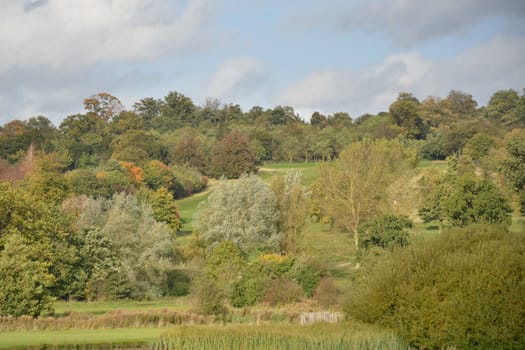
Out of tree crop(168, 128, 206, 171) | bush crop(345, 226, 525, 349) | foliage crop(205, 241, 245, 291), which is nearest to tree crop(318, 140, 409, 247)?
foliage crop(205, 241, 245, 291)

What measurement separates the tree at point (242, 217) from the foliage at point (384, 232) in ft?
25.0

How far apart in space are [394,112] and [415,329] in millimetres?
103351

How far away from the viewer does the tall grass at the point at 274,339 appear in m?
28.7

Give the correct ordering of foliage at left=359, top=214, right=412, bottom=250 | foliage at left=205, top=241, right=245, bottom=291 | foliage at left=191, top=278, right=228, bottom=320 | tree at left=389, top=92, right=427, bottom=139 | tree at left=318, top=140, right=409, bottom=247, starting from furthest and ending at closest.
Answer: tree at left=389, top=92, right=427, bottom=139, tree at left=318, top=140, right=409, bottom=247, foliage at left=359, top=214, right=412, bottom=250, foliage at left=205, top=241, right=245, bottom=291, foliage at left=191, top=278, right=228, bottom=320

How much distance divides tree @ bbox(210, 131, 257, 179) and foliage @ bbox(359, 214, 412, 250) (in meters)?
57.0

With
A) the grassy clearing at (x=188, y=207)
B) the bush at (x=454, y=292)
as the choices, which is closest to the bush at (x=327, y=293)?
the bush at (x=454, y=292)

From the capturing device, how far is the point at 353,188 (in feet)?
226

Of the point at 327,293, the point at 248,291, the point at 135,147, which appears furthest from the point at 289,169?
the point at 327,293

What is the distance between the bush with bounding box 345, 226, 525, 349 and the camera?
2966 cm

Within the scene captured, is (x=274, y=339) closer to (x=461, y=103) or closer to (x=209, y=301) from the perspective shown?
(x=209, y=301)

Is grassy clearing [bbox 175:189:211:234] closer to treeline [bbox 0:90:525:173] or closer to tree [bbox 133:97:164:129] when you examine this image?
treeline [bbox 0:90:525:173]

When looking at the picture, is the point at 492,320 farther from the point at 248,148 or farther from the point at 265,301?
the point at 248,148

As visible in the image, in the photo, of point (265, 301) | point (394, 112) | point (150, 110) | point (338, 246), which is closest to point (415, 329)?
point (265, 301)

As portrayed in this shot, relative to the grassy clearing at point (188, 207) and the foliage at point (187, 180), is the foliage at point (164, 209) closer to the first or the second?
the grassy clearing at point (188, 207)
